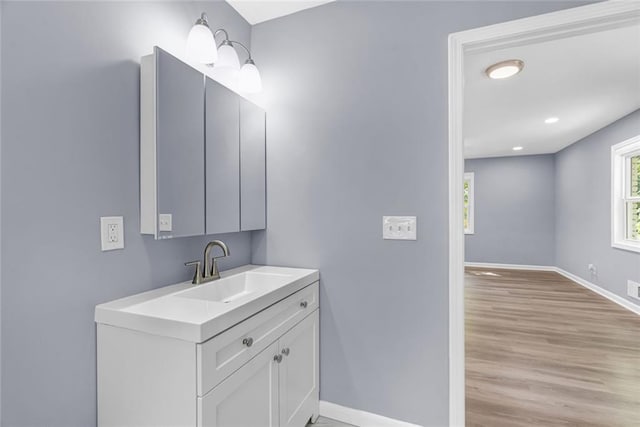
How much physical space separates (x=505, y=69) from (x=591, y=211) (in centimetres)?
363

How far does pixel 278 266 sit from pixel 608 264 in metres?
4.82

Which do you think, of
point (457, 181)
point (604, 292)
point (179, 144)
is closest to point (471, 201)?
point (604, 292)

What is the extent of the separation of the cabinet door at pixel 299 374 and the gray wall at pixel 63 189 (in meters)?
0.72

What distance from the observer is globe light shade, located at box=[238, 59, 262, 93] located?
182cm

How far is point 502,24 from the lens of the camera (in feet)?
4.95

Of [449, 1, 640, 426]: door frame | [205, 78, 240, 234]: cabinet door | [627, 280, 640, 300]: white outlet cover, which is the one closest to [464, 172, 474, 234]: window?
[627, 280, 640, 300]: white outlet cover

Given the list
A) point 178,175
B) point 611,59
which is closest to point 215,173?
point 178,175

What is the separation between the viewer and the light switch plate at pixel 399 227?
5.54 ft

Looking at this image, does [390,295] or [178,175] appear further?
[390,295]

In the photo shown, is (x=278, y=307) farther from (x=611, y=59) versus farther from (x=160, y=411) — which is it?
(x=611, y=59)

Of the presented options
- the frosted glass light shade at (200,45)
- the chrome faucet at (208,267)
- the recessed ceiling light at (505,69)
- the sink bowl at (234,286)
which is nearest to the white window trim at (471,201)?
the recessed ceiling light at (505,69)

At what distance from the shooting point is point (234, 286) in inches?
69.7

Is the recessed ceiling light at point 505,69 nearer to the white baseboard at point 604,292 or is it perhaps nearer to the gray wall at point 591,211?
the gray wall at point 591,211

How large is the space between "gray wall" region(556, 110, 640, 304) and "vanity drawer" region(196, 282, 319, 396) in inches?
172
